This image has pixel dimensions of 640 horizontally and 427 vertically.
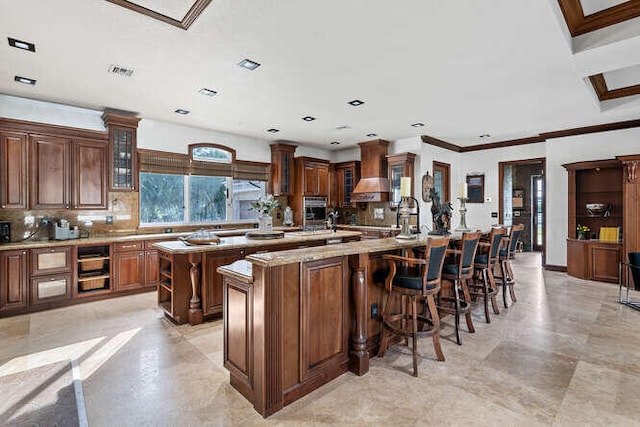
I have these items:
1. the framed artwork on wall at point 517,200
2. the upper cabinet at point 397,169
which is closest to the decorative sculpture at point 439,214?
the upper cabinet at point 397,169

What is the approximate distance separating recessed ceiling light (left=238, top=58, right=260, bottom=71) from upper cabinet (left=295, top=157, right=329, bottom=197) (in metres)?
4.02

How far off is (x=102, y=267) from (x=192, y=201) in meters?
1.94

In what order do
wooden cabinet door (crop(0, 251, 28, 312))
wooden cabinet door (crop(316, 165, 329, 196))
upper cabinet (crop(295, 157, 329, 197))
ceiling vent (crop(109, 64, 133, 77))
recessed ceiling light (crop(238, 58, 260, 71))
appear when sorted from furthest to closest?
wooden cabinet door (crop(316, 165, 329, 196)) < upper cabinet (crop(295, 157, 329, 197)) < wooden cabinet door (crop(0, 251, 28, 312)) < ceiling vent (crop(109, 64, 133, 77)) < recessed ceiling light (crop(238, 58, 260, 71))

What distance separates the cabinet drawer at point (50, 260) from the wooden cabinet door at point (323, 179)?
5066 millimetres

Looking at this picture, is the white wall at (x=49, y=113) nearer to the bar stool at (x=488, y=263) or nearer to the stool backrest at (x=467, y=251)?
the stool backrest at (x=467, y=251)

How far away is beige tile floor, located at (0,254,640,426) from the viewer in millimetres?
2020

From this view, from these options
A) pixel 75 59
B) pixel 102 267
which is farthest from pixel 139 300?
pixel 75 59

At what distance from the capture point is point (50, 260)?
14.0ft

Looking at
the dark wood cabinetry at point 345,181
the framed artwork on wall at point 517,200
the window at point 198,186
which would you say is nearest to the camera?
the window at point 198,186

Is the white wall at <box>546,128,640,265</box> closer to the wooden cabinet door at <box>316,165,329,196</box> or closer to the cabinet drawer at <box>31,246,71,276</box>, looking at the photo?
the wooden cabinet door at <box>316,165,329,196</box>

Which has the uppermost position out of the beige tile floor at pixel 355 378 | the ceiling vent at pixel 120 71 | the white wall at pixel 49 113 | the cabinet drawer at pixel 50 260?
the ceiling vent at pixel 120 71

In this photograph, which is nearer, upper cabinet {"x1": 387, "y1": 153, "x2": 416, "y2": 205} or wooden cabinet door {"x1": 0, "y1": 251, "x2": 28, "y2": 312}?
wooden cabinet door {"x1": 0, "y1": 251, "x2": 28, "y2": 312}

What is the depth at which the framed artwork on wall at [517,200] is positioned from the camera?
9.77 metres

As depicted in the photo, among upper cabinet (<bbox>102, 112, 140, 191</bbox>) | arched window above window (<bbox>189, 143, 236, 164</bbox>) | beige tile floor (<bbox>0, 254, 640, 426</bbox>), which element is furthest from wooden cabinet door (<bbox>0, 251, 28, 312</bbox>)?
arched window above window (<bbox>189, 143, 236, 164</bbox>)
